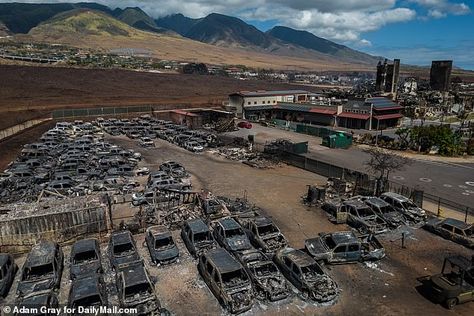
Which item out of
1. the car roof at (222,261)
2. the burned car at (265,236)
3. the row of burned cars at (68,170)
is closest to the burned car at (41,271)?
the car roof at (222,261)

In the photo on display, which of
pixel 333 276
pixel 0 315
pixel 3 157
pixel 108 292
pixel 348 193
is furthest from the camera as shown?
pixel 3 157

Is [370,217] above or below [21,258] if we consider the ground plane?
above

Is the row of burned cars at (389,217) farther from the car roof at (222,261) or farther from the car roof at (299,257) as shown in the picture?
the car roof at (222,261)

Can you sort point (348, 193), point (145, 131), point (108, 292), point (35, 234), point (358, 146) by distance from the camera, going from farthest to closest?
point (145, 131)
point (358, 146)
point (348, 193)
point (35, 234)
point (108, 292)

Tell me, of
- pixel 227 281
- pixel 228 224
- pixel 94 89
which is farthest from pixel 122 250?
pixel 94 89

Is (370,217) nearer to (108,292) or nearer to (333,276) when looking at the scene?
(333,276)

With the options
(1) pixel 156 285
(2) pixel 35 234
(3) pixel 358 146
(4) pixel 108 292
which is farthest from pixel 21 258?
(3) pixel 358 146
